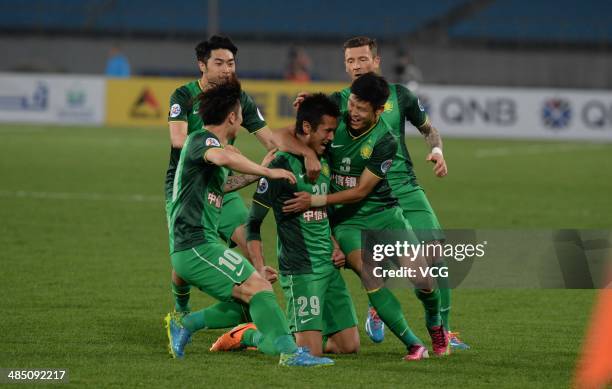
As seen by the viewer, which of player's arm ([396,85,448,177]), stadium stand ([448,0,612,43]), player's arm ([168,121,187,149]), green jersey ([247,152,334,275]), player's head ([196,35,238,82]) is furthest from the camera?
stadium stand ([448,0,612,43])

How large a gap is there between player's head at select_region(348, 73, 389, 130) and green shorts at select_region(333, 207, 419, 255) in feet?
2.25

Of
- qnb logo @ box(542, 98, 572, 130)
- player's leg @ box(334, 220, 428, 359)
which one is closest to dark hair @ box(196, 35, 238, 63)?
player's leg @ box(334, 220, 428, 359)

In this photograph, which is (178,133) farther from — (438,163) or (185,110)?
(438,163)

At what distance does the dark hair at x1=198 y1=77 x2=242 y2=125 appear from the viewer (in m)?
6.99

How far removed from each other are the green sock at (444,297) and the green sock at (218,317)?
1384 millimetres

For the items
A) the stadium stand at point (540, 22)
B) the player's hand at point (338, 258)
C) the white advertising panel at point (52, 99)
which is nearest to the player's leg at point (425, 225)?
the player's hand at point (338, 258)

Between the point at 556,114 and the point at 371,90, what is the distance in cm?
2147

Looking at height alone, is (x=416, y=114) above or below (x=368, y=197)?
above

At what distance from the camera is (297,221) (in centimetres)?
738

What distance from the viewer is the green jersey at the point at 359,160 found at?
751 centimetres

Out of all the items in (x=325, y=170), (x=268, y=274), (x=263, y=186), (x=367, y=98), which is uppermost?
(x=367, y=98)

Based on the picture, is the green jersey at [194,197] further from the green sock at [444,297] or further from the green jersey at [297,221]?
the green sock at [444,297]

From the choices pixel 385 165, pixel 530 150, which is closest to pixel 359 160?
pixel 385 165

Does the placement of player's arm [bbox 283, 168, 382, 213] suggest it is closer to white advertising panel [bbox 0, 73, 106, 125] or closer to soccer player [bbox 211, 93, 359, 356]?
soccer player [bbox 211, 93, 359, 356]
